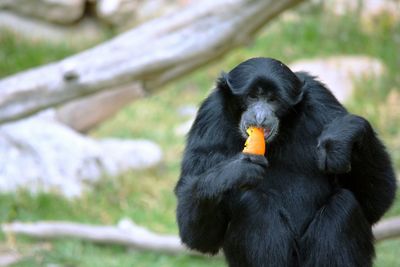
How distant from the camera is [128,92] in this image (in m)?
9.69

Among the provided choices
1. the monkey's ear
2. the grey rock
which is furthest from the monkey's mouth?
the grey rock

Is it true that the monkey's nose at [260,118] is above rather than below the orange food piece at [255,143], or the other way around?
above

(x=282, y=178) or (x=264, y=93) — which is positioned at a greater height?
(x=264, y=93)

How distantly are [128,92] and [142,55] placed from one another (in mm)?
1816

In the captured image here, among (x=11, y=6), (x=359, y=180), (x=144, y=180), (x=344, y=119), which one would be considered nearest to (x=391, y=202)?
(x=359, y=180)

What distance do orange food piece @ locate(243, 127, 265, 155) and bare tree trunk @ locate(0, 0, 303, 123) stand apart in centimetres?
262

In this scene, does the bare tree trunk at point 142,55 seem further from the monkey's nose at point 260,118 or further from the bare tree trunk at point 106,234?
the monkey's nose at point 260,118

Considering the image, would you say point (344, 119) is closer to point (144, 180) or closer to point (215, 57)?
point (215, 57)

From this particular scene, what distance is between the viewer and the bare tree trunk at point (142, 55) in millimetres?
7828

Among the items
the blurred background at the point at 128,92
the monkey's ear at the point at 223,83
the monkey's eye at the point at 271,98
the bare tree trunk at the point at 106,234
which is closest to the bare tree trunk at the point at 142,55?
the blurred background at the point at 128,92

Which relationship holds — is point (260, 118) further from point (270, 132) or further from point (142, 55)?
point (142, 55)

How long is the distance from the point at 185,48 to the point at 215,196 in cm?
281

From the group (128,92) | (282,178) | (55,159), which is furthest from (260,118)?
(55,159)

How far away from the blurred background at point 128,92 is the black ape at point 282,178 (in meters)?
2.05
